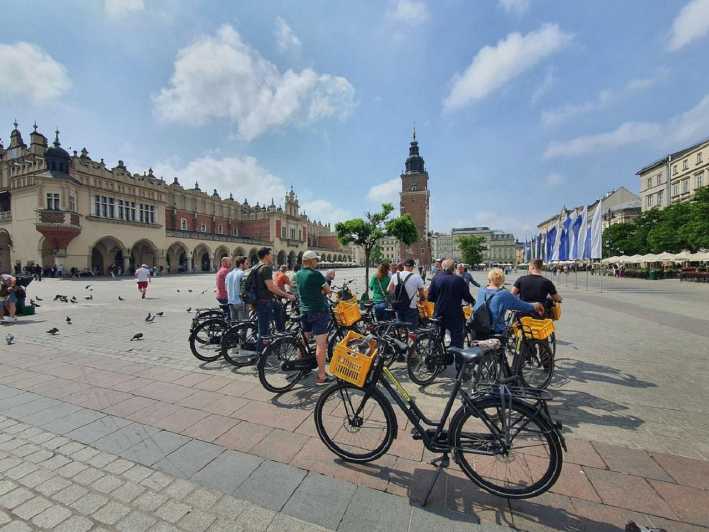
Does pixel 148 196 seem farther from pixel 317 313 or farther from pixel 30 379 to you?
pixel 317 313

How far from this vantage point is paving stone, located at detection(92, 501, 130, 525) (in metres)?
2.24

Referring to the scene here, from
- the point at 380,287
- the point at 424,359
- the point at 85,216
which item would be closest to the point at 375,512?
the point at 424,359

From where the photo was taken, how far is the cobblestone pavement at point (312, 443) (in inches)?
89.3

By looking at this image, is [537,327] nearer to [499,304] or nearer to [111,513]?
[499,304]

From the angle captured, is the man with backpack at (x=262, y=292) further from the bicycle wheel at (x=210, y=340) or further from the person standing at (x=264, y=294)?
the bicycle wheel at (x=210, y=340)

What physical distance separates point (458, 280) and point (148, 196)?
154 ft

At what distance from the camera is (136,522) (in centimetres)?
222

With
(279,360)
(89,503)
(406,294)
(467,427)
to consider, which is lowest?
(89,503)

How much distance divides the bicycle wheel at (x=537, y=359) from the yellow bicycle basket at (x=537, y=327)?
0.22 metres

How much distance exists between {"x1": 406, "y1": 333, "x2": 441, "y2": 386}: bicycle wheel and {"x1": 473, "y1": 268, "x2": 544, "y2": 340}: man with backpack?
69cm

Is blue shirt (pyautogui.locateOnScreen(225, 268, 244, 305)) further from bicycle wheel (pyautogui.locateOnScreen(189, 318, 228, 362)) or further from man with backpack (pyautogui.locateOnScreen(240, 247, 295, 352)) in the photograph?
man with backpack (pyautogui.locateOnScreen(240, 247, 295, 352))

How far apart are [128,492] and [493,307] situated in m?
4.52

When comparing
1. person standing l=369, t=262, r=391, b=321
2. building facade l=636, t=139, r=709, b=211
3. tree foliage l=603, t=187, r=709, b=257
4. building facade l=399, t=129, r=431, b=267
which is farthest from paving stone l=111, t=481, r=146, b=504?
building facade l=399, t=129, r=431, b=267

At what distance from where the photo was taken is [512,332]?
4.64m
